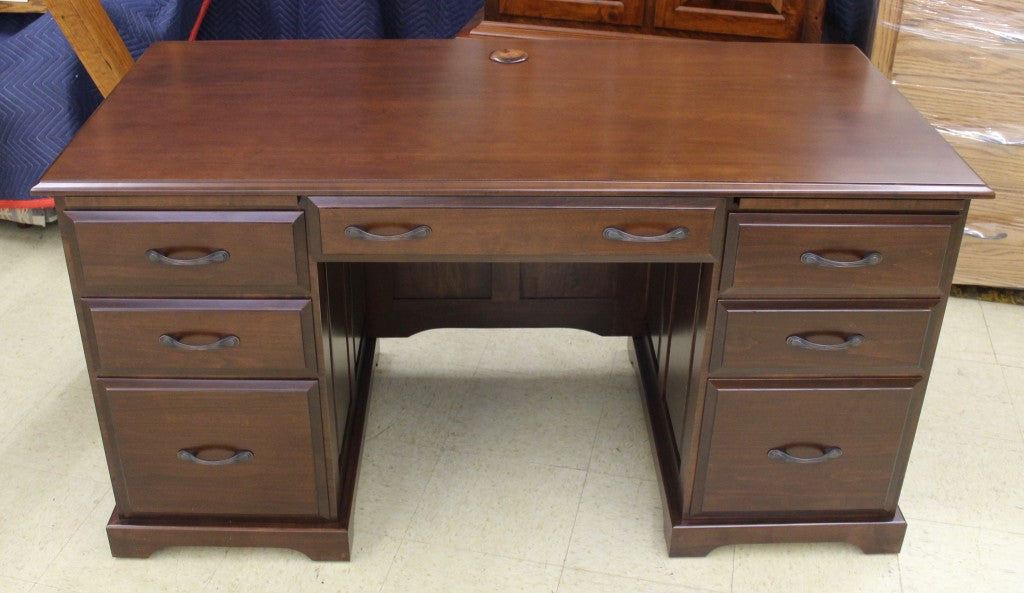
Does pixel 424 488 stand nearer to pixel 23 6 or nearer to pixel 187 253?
pixel 187 253

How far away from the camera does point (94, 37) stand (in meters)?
1.90

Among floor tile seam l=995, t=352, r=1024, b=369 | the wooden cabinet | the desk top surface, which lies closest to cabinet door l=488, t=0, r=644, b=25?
the wooden cabinet

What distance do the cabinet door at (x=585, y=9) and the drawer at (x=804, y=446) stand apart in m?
1.05

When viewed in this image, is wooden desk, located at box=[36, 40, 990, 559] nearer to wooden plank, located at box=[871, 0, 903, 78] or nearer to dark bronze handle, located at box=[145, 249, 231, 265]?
dark bronze handle, located at box=[145, 249, 231, 265]

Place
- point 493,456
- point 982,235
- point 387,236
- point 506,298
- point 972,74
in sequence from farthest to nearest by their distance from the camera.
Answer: point 982,235
point 972,74
point 506,298
point 493,456
point 387,236

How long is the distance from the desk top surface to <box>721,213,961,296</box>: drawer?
0.16 feet

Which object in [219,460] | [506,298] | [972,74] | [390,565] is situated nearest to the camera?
[219,460]

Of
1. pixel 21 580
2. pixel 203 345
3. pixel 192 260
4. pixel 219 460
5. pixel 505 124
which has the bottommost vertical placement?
pixel 21 580

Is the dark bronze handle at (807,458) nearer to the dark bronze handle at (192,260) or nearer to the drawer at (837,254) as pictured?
the drawer at (837,254)

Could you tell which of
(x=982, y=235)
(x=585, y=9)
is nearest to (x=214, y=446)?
(x=585, y=9)

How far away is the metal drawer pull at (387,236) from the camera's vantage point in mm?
1392

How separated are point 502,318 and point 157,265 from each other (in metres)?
0.85

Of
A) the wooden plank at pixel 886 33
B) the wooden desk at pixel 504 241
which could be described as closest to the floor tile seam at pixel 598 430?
the wooden desk at pixel 504 241

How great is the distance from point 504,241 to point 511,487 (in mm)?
642
